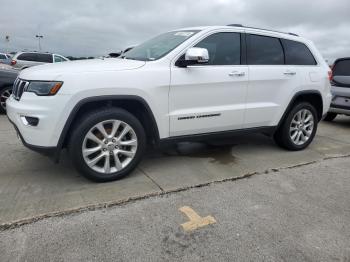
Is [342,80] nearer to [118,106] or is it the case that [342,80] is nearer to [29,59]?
[118,106]

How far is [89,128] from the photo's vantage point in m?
3.23

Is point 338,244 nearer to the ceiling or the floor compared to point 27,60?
nearer to the floor

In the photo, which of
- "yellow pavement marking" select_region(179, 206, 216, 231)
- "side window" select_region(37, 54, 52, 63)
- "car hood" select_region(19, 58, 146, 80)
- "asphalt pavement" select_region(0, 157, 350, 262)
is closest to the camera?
"asphalt pavement" select_region(0, 157, 350, 262)

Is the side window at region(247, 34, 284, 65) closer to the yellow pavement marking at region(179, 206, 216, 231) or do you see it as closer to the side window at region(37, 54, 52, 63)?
the yellow pavement marking at region(179, 206, 216, 231)

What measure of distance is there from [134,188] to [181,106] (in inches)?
41.7

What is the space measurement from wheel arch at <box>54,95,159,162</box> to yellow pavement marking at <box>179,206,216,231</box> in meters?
1.00

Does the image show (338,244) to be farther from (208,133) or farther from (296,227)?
(208,133)

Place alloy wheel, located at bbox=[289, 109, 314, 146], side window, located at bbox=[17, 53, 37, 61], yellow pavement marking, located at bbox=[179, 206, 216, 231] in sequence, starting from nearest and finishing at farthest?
1. yellow pavement marking, located at bbox=[179, 206, 216, 231]
2. alloy wheel, located at bbox=[289, 109, 314, 146]
3. side window, located at bbox=[17, 53, 37, 61]

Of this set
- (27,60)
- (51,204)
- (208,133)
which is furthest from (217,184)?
(27,60)

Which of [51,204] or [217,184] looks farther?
[217,184]

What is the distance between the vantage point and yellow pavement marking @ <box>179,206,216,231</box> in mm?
2715

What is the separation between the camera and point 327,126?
7367 mm

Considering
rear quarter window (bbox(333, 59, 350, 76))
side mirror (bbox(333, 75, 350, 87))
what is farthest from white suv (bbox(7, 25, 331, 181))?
rear quarter window (bbox(333, 59, 350, 76))

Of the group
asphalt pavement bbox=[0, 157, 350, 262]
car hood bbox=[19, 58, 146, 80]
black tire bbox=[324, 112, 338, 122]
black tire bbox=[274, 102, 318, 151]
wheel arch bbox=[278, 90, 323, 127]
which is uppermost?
car hood bbox=[19, 58, 146, 80]
